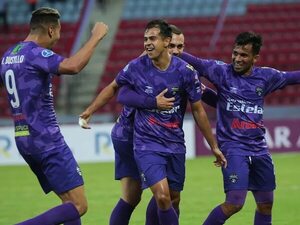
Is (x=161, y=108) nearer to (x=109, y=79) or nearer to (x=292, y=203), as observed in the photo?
(x=292, y=203)

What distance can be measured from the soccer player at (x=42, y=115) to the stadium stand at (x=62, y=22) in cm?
1597

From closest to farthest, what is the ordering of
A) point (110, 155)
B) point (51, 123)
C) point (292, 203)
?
point (51, 123)
point (292, 203)
point (110, 155)

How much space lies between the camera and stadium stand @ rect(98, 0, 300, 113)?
871 inches

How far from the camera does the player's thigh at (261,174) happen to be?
7.88 m

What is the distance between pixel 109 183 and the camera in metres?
14.1

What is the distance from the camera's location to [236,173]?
7.68 m

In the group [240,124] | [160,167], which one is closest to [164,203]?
[160,167]

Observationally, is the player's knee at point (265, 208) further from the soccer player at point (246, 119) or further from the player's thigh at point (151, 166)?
the player's thigh at point (151, 166)

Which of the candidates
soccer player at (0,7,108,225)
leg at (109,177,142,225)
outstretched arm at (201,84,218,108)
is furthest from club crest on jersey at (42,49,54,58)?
outstretched arm at (201,84,218,108)

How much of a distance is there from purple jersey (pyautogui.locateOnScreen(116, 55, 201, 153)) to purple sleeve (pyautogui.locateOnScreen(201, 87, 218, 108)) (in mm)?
620

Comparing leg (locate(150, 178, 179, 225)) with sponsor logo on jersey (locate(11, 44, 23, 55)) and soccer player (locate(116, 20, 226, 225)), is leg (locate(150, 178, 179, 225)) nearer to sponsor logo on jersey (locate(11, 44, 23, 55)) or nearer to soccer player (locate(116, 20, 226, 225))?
soccer player (locate(116, 20, 226, 225))

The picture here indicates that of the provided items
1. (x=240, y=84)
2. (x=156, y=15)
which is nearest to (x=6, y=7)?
(x=156, y=15)

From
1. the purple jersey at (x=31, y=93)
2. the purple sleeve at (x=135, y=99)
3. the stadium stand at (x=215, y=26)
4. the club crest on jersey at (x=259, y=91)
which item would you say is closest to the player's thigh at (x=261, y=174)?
the club crest on jersey at (x=259, y=91)

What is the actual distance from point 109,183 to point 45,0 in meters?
11.7
